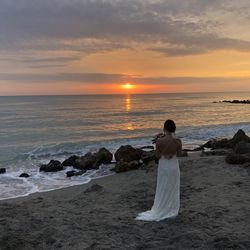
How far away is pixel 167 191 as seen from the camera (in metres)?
8.57

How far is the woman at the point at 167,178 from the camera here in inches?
325

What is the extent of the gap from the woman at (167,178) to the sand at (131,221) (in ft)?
0.82

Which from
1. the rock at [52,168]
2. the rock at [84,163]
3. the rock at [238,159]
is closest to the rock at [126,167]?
the rock at [84,163]

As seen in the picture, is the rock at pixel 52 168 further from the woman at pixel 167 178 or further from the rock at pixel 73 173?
the woman at pixel 167 178

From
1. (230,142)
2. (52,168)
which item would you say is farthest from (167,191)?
(230,142)

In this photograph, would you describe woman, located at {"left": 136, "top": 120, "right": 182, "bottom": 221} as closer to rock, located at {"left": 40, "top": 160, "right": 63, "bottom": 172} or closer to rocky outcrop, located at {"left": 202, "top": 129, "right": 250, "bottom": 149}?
rock, located at {"left": 40, "top": 160, "right": 63, "bottom": 172}

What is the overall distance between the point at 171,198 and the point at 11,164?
16505mm

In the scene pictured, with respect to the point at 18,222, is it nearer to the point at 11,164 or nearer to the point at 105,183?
the point at 105,183

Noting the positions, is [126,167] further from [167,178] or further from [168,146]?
[168,146]

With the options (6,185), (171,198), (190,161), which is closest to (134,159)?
(190,161)

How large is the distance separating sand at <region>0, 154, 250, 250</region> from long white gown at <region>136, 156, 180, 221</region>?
23 centimetres

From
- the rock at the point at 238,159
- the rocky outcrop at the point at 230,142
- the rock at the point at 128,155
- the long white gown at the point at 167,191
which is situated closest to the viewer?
the long white gown at the point at 167,191

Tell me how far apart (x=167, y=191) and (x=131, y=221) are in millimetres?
1027

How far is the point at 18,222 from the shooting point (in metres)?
8.62
